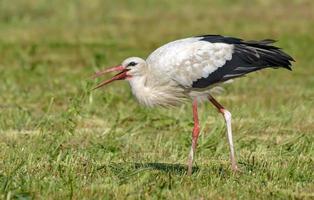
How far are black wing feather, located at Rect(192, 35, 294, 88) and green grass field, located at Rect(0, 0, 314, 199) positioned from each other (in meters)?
0.84

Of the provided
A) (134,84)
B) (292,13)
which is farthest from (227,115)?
(292,13)

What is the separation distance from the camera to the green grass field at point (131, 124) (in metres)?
7.51

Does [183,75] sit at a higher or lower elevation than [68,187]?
higher

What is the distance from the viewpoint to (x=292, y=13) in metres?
24.3

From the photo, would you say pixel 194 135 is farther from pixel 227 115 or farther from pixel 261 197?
pixel 261 197

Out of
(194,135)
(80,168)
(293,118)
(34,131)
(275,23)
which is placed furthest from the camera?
(275,23)

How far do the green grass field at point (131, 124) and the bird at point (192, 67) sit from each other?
65 centimetres

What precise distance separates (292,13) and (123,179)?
57.1 feet

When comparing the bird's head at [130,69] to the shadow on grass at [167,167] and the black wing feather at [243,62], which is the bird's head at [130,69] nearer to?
the black wing feather at [243,62]

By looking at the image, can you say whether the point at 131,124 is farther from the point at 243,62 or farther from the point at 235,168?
the point at 235,168

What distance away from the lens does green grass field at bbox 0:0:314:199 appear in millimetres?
7512

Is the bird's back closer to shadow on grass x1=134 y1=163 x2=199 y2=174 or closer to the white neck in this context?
the white neck

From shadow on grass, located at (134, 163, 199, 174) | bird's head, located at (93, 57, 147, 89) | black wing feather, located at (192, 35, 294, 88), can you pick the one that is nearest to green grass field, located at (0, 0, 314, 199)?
shadow on grass, located at (134, 163, 199, 174)

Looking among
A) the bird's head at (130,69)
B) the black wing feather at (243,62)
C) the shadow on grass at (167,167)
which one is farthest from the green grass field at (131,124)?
the black wing feather at (243,62)
